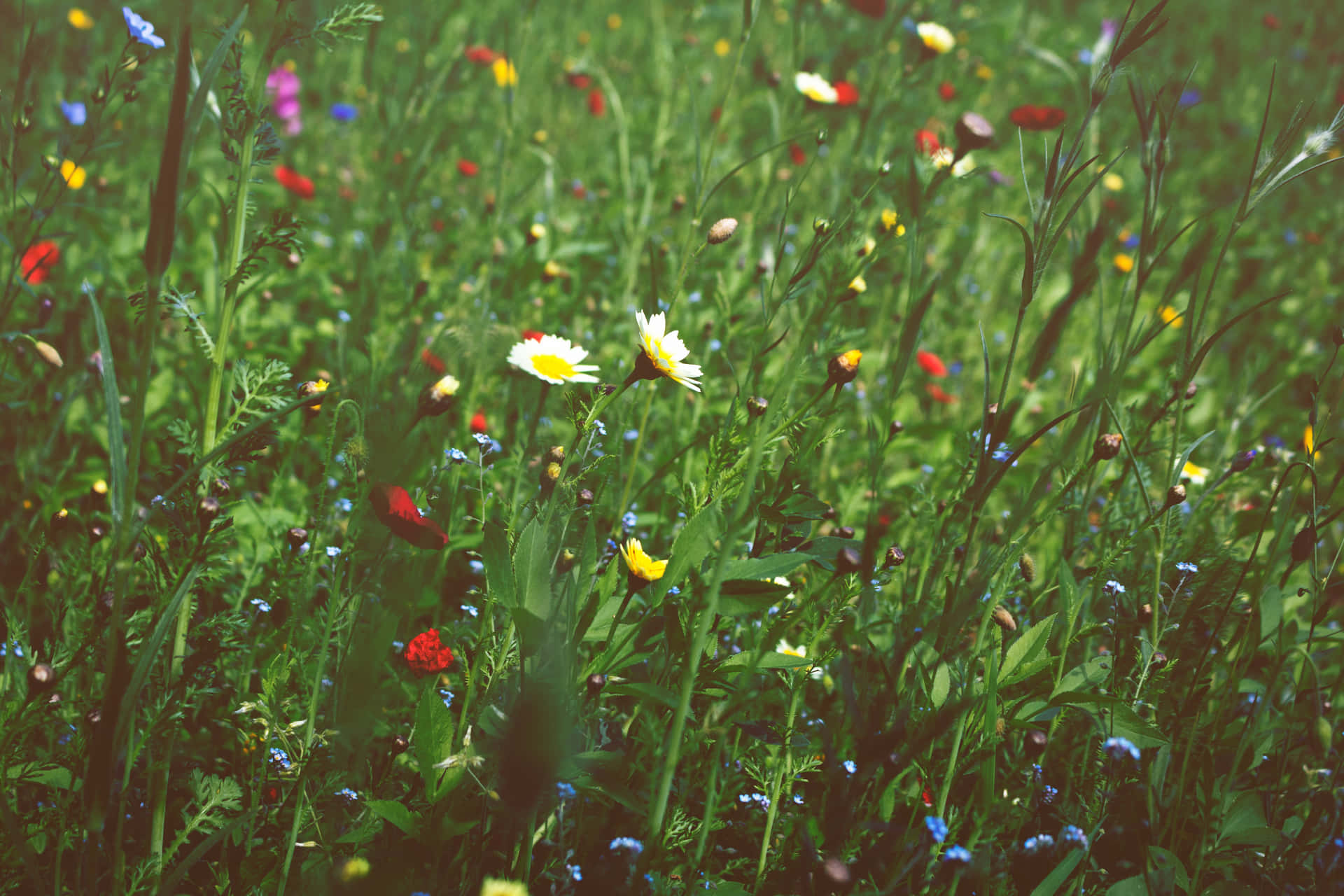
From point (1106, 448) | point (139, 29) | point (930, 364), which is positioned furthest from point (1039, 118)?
point (139, 29)

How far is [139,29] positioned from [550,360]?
0.68 m

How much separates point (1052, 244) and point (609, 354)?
132 cm

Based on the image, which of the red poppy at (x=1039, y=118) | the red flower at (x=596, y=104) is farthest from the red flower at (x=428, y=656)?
the red flower at (x=596, y=104)

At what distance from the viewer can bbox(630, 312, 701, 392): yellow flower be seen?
105 centimetres

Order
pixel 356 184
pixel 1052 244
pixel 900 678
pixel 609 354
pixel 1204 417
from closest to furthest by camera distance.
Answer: pixel 1052 244 → pixel 900 678 → pixel 609 354 → pixel 1204 417 → pixel 356 184

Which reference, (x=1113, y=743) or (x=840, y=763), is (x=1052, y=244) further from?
(x=840, y=763)

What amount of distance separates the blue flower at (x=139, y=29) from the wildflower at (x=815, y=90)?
145 centimetres

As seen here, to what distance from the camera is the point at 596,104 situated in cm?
380

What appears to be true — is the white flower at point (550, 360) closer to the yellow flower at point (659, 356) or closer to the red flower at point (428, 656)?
the yellow flower at point (659, 356)

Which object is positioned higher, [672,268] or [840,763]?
[672,268]

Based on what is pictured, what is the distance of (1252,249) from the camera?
406 centimetres

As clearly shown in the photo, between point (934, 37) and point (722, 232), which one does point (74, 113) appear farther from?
point (934, 37)

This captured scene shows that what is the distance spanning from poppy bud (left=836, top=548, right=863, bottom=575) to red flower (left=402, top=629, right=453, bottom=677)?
51cm

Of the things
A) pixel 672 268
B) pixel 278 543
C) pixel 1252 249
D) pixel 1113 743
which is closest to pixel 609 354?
pixel 672 268
